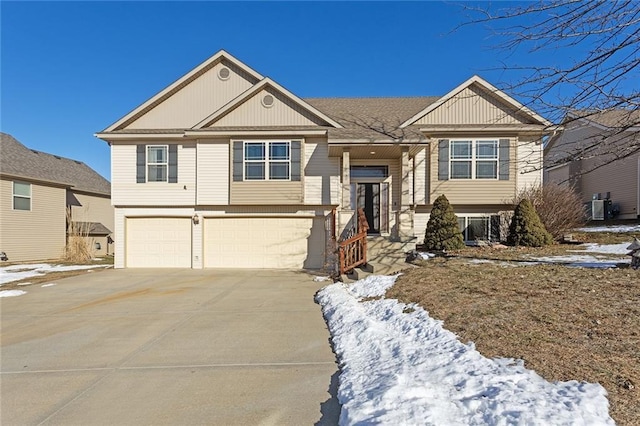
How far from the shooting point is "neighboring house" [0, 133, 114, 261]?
17.1m

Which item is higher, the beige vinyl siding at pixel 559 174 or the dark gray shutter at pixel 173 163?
the beige vinyl siding at pixel 559 174

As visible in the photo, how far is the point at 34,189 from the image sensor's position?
59.4 feet

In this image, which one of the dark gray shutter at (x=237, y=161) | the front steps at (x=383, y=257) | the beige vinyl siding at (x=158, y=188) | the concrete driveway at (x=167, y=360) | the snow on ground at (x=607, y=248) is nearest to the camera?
the concrete driveway at (x=167, y=360)

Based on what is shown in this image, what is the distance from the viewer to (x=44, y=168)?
19719 mm

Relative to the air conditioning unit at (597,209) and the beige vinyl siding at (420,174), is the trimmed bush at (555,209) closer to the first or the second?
the beige vinyl siding at (420,174)

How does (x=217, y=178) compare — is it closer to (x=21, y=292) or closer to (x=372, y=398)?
(x=21, y=292)

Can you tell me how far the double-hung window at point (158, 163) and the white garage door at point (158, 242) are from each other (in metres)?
1.57

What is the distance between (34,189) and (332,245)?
16.4 metres

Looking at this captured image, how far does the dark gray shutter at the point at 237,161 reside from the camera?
12859 millimetres

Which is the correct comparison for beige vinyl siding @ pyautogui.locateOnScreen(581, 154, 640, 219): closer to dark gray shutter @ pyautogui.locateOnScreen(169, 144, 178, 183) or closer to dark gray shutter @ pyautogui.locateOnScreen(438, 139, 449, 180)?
dark gray shutter @ pyautogui.locateOnScreen(438, 139, 449, 180)

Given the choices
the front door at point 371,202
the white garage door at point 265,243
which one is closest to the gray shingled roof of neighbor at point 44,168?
the white garage door at point 265,243

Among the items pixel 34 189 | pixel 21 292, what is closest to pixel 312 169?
pixel 21 292

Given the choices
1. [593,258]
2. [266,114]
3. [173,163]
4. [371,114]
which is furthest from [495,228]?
[173,163]

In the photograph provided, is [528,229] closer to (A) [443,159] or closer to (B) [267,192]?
(A) [443,159]
